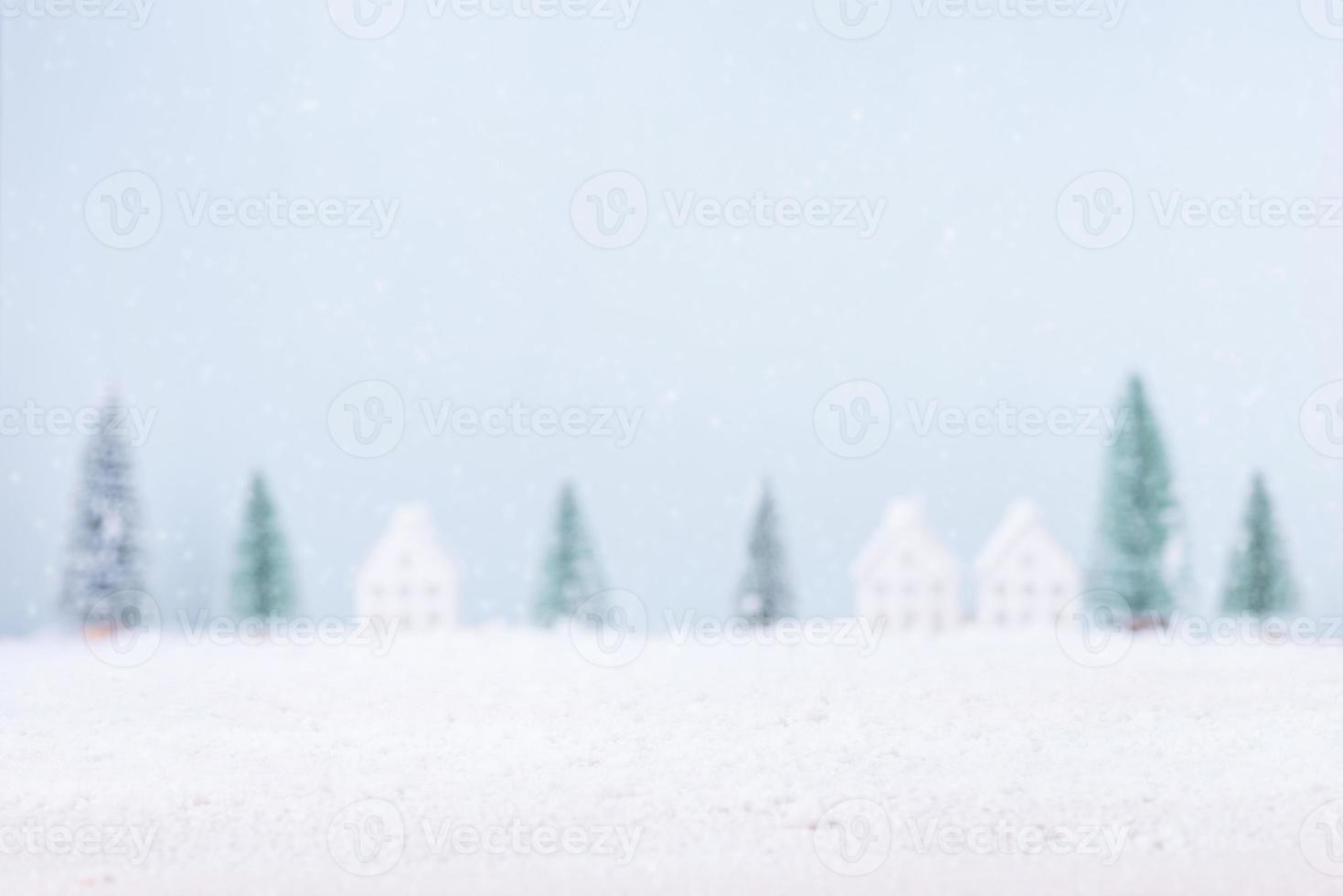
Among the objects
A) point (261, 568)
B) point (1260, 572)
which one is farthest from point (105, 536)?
point (1260, 572)

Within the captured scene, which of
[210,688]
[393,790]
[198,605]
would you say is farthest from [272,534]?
[393,790]

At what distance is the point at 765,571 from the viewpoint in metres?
22.4

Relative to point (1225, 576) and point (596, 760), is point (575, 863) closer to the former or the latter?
point (596, 760)

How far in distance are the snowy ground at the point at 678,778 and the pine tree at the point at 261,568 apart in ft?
20.6

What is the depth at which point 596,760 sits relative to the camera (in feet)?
39.8

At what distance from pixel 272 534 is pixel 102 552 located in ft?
10.8
